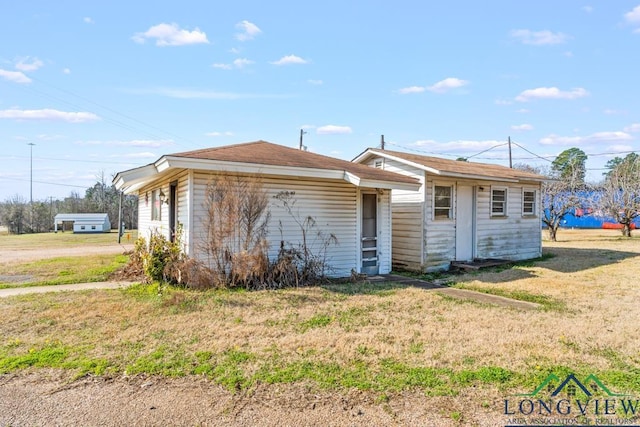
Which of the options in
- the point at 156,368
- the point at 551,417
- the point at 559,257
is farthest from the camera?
the point at 559,257

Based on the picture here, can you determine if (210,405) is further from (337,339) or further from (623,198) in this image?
(623,198)

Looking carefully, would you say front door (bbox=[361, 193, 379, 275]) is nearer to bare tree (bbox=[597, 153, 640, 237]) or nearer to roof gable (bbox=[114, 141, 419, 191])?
roof gable (bbox=[114, 141, 419, 191])

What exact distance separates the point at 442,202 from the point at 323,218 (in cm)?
394

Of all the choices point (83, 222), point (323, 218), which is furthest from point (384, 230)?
point (83, 222)

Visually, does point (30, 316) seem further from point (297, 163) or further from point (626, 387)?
point (626, 387)

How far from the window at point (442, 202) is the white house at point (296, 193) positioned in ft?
3.32

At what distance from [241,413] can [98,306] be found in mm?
4311

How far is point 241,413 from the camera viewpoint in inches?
119

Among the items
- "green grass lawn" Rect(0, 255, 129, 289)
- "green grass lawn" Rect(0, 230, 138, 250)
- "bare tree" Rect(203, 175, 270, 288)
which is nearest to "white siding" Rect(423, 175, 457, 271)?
"bare tree" Rect(203, 175, 270, 288)

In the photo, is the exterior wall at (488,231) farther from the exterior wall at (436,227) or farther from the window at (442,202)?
the window at (442,202)

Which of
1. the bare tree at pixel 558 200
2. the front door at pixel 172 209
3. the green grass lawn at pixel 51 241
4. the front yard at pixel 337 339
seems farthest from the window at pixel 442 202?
the green grass lawn at pixel 51 241

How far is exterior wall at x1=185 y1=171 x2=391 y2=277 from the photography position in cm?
802

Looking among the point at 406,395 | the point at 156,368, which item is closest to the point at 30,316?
the point at 156,368

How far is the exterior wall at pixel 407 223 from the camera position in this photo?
10734 mm
